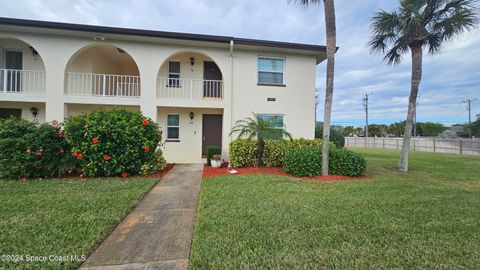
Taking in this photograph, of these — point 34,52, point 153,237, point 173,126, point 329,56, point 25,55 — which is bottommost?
point 153,237

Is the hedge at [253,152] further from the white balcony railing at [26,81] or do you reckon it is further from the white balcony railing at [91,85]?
the white balcony railing at [26,81]

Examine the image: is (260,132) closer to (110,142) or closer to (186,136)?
(186,136)

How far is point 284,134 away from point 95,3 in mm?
11090

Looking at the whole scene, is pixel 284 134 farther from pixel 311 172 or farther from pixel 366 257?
pixel 366 257

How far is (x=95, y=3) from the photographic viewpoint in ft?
32.7

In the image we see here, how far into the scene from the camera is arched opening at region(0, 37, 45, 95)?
30.5ft

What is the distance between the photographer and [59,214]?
152 inches

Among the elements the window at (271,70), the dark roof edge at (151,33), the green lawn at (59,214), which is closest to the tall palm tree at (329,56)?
the dark roof edge at (151,33)

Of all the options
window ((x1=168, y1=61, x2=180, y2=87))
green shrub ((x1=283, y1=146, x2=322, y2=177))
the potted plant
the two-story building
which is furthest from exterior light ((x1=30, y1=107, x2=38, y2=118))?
green shrub ((x1=283, y1=146, x2=322, y2=177))

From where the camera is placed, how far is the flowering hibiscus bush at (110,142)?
692 cm

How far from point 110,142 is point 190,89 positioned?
182 inches

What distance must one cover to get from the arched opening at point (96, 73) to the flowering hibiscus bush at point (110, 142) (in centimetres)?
274

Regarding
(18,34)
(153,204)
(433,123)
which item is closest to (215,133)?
(153,204)

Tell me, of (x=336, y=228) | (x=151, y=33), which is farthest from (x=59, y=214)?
(x=151, y=33)
